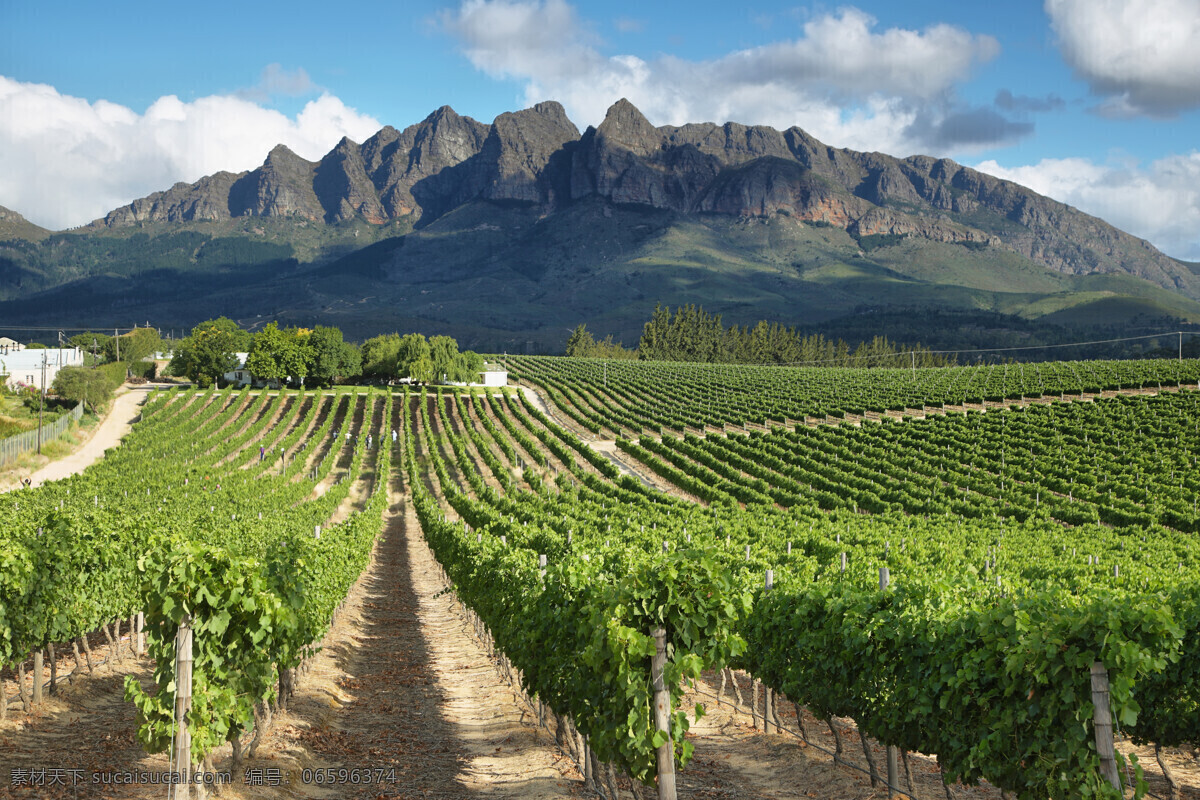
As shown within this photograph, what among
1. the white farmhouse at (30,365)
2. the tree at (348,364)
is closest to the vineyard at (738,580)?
the tree at (348,364)

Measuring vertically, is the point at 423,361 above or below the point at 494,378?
above

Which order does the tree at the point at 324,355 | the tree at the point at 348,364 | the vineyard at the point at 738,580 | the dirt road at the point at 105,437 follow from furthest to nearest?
the tree at the point at 348,364 → the tree at the point at 324,355 → the dirt road at the point at 105,437 → the vineyard at the point at 738,580

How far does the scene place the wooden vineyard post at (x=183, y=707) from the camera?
8.84 m

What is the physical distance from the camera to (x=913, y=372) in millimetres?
99938

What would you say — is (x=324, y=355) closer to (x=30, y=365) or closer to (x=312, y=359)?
(x=312, y=359)

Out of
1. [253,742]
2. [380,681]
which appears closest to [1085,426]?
[380,681]

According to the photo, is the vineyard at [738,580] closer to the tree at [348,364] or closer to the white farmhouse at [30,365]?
the tree at [348,364]

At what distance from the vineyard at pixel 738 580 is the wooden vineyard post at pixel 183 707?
73 millimetres

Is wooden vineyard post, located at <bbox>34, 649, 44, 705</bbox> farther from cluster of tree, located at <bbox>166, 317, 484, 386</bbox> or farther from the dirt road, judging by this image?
cluster of tree, located at <bbox>166, 317, 484, 386</bbox>

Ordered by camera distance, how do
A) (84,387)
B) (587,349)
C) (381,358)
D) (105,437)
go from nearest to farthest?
1. (105,437)
2. (84,387)
3. (381,358)
4. (587,349)

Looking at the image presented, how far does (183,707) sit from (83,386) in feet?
310

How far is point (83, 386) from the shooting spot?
3511 inches

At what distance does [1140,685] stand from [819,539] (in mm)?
14633

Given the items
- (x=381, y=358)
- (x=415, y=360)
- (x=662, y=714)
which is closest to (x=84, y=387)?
(x=415, y=360)
